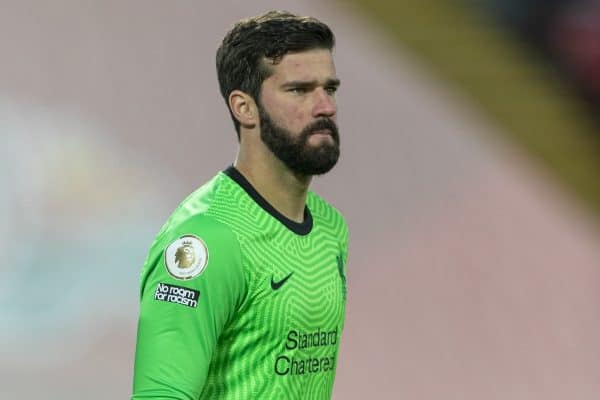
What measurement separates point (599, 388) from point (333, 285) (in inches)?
95.8

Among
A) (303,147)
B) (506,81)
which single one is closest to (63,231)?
(506,81)

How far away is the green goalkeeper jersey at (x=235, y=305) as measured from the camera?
91.0 inches

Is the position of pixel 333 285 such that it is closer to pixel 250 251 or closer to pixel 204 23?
pixel 250 251

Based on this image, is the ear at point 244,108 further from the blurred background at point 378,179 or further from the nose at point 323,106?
the blurred background at point 378,179

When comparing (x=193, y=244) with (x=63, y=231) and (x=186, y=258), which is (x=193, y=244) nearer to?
(x=186, y=258)

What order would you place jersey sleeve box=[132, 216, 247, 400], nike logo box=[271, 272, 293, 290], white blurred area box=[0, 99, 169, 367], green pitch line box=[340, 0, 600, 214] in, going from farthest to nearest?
1. green pitch line box=[340, 0, 600, 214]
2. white blurred area box=[0, 99, 169, 367]
3. nike logo box=[271, 272, 293, 290]
4. jersey sleeve box=[132, 216, 247, 400]

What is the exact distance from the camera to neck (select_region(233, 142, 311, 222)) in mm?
2514

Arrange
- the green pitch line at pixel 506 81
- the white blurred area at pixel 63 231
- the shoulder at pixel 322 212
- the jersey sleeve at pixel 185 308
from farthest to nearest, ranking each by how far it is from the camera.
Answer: the green pitch line at pixel 506 81 → the white blurred area at pixel 63 231 → the shoulder at pixel 322 212 → the jersey sleeve at pixel 185 308

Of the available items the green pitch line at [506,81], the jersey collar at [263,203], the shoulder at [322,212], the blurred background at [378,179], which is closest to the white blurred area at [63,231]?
the blurred background at [378,179]

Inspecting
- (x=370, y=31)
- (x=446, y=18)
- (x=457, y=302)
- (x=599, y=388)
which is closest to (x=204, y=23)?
(x=370, y=31)

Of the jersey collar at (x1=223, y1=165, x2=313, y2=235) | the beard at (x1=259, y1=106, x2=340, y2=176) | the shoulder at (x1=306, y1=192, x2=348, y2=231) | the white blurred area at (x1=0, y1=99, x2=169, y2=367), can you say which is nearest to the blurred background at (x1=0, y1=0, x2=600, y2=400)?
the white blurred area at (x1=0, y1=99, x2=169, y2=367)

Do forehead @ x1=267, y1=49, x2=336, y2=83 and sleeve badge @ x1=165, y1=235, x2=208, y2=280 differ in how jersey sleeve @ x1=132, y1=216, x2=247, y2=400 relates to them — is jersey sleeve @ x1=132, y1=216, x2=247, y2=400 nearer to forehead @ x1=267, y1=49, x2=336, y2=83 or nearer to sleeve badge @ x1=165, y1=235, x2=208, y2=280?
sleeve badge @ x1=165, y1=235, x2=208, y2=280

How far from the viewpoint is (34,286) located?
4297 millimetres

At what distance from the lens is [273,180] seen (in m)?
2.53
